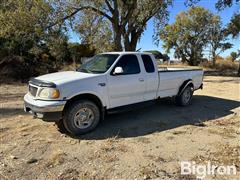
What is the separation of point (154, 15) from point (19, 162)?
47.9 ft

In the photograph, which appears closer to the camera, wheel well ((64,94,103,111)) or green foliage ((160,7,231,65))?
wheel well ((64,94,103,111))

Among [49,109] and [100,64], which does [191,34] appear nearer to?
[100,64]

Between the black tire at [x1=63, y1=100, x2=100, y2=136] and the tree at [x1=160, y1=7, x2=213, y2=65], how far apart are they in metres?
29.4

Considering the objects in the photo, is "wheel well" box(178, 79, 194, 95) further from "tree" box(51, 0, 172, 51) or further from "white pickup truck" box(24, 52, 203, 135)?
"tree" box(51, 0, 172, 51)

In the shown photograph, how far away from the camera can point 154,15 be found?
682 inches

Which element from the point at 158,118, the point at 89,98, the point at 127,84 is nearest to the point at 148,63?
the point at 127,84

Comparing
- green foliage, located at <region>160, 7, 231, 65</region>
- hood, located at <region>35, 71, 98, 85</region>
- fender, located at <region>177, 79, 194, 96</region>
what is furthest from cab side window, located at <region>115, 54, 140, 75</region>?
green foliage, located at <region>160, 7, 231, 65</region>

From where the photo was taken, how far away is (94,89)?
6062mm

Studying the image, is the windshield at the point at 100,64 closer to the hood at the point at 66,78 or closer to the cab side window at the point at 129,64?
the cab side window at the point at 129,64

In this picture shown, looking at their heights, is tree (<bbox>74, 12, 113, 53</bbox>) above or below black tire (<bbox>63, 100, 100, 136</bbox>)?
above

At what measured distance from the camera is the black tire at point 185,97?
8.71 m

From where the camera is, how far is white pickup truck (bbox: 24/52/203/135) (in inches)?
222

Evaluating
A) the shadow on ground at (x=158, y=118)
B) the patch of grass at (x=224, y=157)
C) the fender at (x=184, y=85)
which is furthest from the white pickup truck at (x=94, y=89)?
the patch of grass at (x=224, y=157)

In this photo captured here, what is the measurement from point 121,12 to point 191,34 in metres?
20.4
